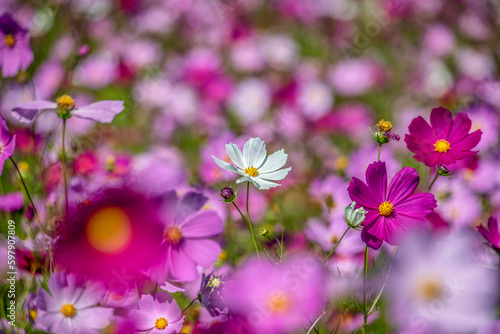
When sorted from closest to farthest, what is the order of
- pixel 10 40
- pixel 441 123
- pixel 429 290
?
pixel 429 290 → pixel 441 123 → pixel 10 40

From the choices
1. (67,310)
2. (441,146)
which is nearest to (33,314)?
(67,310)

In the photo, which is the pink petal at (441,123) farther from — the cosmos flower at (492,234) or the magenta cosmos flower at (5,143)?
the magenta cosmos flower at (5,143)

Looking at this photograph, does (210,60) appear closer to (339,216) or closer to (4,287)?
(339,216)

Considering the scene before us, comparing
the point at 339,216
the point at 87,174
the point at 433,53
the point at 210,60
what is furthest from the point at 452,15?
the point at 87,174

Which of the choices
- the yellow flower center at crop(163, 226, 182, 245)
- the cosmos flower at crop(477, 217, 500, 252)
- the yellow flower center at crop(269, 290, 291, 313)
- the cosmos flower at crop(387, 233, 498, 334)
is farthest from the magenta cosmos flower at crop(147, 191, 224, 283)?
the cosmos flower at crop(477, 217, 500, 252)

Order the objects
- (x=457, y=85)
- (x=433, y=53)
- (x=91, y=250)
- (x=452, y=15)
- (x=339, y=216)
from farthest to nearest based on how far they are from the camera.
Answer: (x=452, y=15) → (x=433, y=53) → (x=457, y=85) → (x=339, y=216) → (x=91, y=250)

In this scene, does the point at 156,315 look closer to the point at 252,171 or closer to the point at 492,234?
the point at 252,171

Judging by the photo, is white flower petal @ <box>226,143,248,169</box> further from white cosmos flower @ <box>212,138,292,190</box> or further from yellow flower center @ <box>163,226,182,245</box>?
yellow flower center @ <box>163,226,182,245</box>
